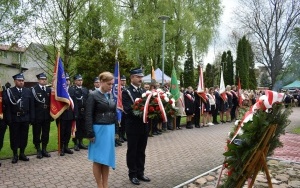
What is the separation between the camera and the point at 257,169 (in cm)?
444

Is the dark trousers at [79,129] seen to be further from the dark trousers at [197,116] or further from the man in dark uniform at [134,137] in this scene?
the dark trousers at [197,116]

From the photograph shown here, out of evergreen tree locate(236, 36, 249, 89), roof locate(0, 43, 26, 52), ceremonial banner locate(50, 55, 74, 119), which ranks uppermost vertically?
evergreen tree locate(236, 36, 249, 89)

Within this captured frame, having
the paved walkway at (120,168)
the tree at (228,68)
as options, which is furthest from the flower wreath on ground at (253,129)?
the tree at (228,68)

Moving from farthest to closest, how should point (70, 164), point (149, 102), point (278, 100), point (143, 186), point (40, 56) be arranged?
point (40, 56) → point (70, 164) → point (149, 102) → point (143, 186) → point (278, 100)

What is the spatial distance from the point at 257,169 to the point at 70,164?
4.70 meters

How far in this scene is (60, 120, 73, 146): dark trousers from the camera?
8.81 meters

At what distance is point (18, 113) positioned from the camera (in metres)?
7.75

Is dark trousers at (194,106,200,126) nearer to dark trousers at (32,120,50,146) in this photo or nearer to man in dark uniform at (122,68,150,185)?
dark trousers at (32,120,50,146)

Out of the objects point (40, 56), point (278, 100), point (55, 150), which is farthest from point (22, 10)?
point (278, 100)

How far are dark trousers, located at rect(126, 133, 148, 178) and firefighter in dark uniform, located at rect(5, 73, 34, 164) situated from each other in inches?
125

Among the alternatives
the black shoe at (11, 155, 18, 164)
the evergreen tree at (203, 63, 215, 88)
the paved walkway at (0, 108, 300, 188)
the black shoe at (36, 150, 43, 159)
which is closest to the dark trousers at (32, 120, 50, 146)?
the black shoe at (36, 150, 43, 159)

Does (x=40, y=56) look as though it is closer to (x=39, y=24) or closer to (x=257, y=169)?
(x=39, y=24)

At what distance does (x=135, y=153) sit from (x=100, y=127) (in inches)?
56.3

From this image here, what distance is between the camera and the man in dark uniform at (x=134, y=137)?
617 cm
